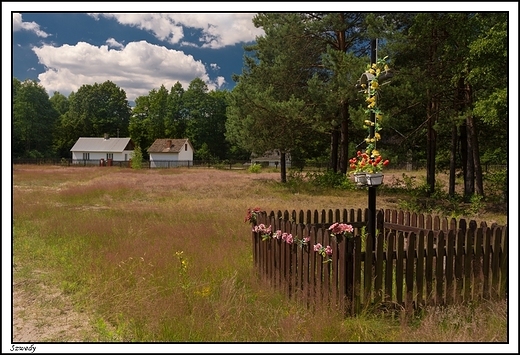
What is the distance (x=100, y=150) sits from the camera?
2413 inches

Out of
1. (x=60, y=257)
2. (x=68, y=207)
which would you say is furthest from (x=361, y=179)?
(x=68, y=207)

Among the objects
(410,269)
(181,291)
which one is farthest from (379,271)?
(181,291)

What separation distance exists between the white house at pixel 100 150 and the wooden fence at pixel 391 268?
2314 inches

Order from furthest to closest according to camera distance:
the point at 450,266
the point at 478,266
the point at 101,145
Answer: the point at 101,145
the point at 478,266
the point at 450,266

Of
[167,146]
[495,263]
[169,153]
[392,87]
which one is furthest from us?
[167,146]

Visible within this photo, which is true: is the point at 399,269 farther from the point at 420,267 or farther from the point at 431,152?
the point at 431,152

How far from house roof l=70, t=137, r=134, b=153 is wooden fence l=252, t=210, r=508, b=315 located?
60012mm

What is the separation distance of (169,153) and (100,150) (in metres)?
10.6

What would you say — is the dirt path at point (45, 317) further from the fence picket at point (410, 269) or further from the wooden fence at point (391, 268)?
the fence picket at point (410, 269)

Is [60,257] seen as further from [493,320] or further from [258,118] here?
[258,118]

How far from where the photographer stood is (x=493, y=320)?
4664 mm

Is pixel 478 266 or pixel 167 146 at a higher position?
pixel 167 146

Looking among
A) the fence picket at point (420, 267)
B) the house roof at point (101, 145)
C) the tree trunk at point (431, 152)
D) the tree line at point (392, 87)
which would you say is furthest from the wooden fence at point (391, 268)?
the house roof at point (101, 145)

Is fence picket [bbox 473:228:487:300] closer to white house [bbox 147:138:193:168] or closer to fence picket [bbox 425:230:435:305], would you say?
fence picket [bbox 425:230:435:305]
